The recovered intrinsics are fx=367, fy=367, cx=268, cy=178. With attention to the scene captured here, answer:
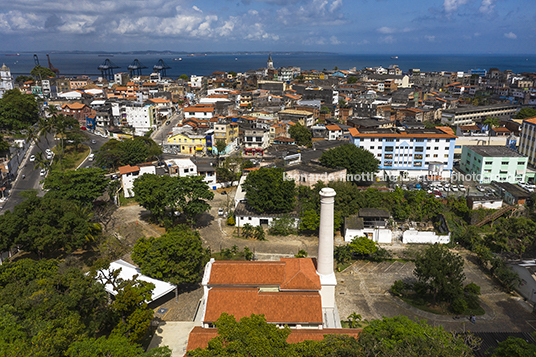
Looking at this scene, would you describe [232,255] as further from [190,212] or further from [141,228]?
[141,228]

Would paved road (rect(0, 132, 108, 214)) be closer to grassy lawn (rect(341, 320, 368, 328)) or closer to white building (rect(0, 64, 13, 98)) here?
grassy lawn (rect(341, 320, 368, 328))

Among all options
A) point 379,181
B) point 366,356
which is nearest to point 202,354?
point 366,356

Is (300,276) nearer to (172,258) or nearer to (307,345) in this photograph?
(307,345)

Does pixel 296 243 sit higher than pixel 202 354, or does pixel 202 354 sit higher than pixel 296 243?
pixel 202 354

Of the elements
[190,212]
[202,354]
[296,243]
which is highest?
[202,354]

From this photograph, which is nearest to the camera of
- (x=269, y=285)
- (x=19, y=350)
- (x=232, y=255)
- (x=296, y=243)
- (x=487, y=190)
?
(x=19, y=350)

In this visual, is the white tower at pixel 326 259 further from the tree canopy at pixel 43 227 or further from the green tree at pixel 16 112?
the green tree at pixel 16 112

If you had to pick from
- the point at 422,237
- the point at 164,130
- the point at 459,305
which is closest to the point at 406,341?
the point at 459,305
